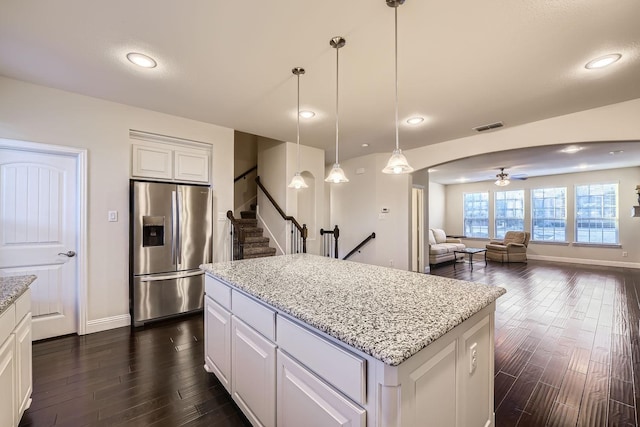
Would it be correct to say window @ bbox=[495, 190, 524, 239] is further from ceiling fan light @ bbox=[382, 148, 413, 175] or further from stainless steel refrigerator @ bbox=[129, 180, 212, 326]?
stainless steel refrigerator @ bbox=[129, 180, 212, 326]

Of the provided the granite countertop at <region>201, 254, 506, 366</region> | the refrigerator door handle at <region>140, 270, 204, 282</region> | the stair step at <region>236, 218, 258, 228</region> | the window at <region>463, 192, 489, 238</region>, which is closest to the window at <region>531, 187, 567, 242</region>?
the window at <region>463, 192, 489, 238</region>

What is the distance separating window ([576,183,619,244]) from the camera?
7.32 metres

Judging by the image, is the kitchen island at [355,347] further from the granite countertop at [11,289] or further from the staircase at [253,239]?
the staircase at [253,239]

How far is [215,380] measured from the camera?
2172 millimetres

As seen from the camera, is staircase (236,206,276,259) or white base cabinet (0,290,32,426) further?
staircase (236,206,276,259)

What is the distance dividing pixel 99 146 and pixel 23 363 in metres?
2.40

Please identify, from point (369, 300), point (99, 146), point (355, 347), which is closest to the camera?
point (355, 347)

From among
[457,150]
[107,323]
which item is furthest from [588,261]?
[107,323]

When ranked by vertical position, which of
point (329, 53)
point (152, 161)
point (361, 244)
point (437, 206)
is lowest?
point (361, 244)

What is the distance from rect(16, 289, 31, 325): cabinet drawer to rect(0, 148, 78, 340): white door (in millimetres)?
1471

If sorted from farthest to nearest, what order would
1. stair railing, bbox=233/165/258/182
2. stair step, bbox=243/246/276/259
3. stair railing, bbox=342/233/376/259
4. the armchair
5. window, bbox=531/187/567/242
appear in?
window, bbox=531/187/567/242 → the armchair → stair railing, bbox=233/165/258/182 → stair railing, bbox=342/233/376/259 → stair step, bbox=243/246/276/259

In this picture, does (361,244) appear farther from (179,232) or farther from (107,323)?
(107,323)

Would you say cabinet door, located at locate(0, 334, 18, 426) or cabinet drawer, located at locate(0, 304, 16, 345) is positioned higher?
cabinet drawer, located at locate(0, 304, 16, 345)

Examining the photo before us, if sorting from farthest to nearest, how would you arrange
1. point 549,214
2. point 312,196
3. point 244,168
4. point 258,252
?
point 549,214
point 244,168
point 312,196
point 258,252
